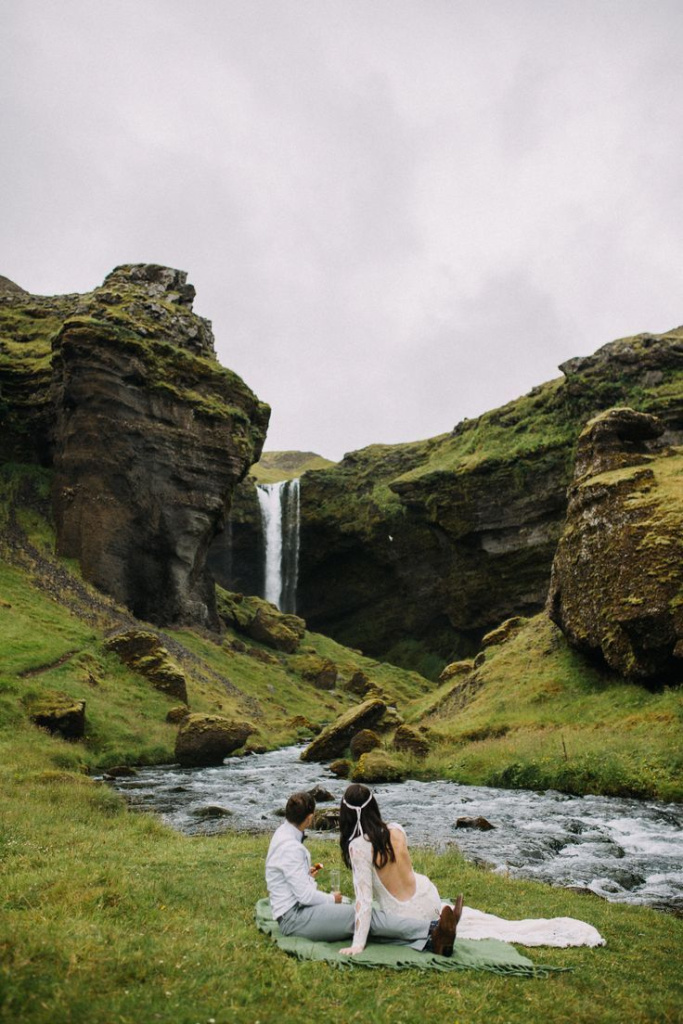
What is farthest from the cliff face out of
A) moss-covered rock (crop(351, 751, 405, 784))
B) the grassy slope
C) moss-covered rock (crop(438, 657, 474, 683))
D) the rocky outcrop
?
the rocky outcrop

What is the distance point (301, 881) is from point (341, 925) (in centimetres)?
75

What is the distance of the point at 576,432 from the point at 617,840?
75.6m

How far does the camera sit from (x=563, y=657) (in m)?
42.9

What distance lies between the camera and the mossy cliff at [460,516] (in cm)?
8700

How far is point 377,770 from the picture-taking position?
106ft

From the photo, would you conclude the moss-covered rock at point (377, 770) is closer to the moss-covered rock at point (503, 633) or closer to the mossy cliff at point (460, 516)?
the moss-covered rock at point (503, 633)

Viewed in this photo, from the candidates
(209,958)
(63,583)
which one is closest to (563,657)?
(209,958)

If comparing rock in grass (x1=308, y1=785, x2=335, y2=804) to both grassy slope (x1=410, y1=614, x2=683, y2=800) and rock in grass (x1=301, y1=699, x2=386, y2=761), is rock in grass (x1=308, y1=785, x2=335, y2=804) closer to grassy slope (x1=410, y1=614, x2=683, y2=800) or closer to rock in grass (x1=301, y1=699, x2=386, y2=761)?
grassy slope (x1=410, y1=614, x2=683, y2=800)

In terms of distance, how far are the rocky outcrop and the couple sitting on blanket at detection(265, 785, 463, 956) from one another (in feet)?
83.9

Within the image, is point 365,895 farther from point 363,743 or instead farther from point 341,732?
point 341,732

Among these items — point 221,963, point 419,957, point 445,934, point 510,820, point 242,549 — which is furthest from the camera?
point 242,549

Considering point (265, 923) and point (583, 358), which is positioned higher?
point (583, 358)

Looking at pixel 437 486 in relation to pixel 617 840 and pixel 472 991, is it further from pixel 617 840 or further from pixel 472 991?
pixel 472 991

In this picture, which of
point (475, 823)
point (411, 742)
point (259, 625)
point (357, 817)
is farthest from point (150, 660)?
point (357, 817)
